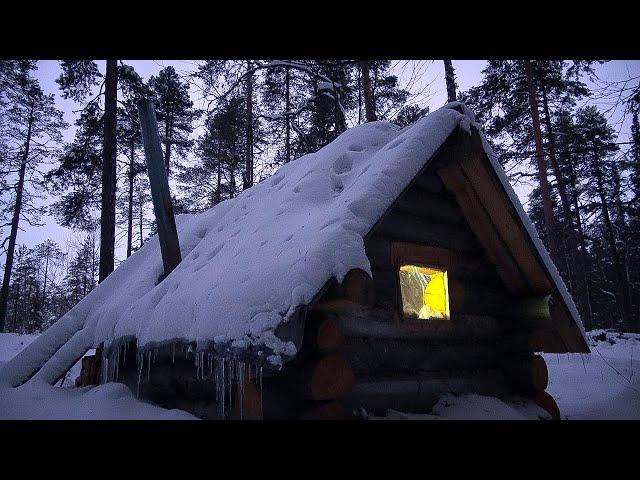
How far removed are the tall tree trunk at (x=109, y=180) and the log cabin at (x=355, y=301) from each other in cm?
492

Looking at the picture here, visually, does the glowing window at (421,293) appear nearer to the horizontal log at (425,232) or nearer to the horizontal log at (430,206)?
the horizontal log at (425,232)

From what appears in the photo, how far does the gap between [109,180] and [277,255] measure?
9.76m

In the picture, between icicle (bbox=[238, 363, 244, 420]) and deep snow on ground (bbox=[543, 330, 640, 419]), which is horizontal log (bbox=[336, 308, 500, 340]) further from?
deep snow on ground (bbox=[543, 330, 640, 419])

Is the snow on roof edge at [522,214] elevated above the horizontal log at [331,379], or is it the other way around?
the snow on roof edge at [522,214]

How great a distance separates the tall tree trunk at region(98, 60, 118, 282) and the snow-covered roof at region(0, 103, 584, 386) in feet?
15.8

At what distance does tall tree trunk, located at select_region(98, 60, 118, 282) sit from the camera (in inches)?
424

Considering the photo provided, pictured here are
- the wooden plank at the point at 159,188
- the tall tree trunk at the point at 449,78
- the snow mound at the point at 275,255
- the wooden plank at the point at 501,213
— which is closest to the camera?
the snow mound at the point at 275,255

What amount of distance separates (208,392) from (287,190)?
2443mm

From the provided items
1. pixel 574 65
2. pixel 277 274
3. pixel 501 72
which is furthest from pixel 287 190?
pixel 574 65

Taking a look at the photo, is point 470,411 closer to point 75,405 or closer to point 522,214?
point 522,214

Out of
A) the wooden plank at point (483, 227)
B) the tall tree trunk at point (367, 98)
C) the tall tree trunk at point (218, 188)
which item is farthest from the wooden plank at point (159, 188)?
the tall tree trunk at point (218, 188)

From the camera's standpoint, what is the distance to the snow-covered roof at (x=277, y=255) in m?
2.83

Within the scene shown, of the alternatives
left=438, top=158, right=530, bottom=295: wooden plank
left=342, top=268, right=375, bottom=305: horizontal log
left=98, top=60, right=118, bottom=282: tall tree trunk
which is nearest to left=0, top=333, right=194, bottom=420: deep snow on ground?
left=342, top=268, right=375, bottom=305: horizontal log
